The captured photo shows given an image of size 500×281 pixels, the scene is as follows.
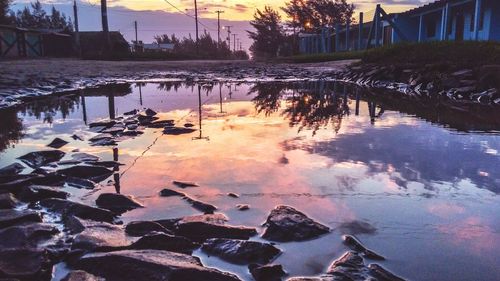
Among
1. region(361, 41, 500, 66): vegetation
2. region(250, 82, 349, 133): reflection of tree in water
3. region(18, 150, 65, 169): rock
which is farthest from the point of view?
region(361, 41, 500, 66): vegetation

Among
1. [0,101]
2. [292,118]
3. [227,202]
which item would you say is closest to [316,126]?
[292,118]

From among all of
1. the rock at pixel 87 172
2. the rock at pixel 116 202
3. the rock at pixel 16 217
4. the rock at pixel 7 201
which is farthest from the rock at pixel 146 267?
the rock at pixel 87 172

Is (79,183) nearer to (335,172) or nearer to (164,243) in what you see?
(164,243)

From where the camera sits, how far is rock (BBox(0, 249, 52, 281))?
177 cm

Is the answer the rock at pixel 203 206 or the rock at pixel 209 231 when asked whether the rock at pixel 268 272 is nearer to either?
the rock at pixel 209 231

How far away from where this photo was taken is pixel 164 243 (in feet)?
6.72

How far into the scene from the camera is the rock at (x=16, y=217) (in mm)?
2225

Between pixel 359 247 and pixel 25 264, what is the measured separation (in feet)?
4.55

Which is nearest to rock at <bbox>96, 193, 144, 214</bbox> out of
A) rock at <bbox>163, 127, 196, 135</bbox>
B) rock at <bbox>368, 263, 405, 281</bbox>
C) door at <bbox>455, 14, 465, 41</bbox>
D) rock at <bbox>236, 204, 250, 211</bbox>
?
rock at <bbox>236, 204, 250, 211</bbox>

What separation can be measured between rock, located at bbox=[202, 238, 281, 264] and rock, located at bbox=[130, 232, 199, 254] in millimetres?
75

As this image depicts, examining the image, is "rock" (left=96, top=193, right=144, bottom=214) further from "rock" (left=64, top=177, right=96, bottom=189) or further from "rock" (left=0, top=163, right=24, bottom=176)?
"rock" (left=0, top=163, right=24, bottom=176)

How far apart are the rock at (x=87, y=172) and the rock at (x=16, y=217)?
0.84 metres

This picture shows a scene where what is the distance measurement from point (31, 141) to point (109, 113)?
6.81ft

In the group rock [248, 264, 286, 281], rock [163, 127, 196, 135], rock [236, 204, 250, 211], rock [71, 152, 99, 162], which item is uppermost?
rock [163, 127, 196, 135]
